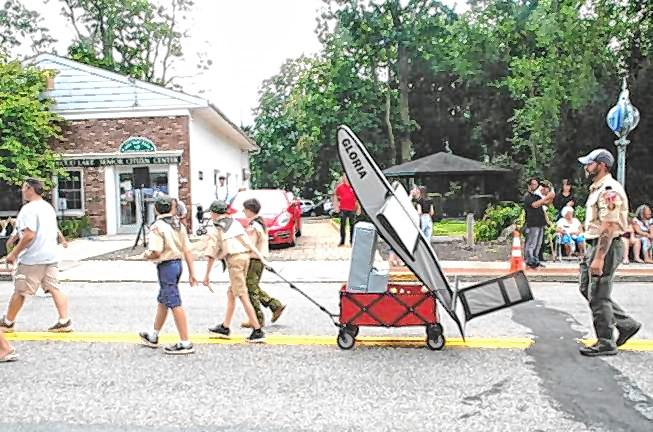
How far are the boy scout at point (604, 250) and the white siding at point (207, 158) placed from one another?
53.1 ft

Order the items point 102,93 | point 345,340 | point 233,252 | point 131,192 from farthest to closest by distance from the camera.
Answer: point 102,93
point 131,192
point 233,252
point 345,340

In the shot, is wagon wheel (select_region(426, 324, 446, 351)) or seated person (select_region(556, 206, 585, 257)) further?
seated person (select_region(556, 206, 585, 257))

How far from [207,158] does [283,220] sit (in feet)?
27.2

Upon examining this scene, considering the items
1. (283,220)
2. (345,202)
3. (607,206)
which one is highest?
(345,202)

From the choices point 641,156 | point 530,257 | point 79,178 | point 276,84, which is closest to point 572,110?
point 641,156

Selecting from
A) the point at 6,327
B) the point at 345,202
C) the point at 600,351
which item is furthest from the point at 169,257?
the point at 345,202

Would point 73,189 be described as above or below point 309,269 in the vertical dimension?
above

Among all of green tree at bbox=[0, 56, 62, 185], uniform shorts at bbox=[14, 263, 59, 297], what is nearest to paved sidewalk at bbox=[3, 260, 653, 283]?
uniform shorts at bbox=[14, 263, 59, 297]

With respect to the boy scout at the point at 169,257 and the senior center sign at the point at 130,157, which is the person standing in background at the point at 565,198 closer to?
the boy scout at the point at 169,257

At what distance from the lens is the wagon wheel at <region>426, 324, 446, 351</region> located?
20.6 feet

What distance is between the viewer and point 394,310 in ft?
20.4

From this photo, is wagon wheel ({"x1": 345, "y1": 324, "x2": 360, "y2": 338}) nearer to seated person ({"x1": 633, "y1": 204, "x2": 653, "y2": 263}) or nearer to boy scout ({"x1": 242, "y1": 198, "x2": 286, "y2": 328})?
boy scout ({"x1": 242, "y1": 198, "x2": 286, "y2": 328})

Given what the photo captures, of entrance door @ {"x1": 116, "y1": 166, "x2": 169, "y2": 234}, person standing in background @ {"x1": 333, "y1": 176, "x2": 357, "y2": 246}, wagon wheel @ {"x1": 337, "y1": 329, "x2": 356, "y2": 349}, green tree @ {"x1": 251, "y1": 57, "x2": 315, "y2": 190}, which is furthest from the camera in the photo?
green tree @ {"x1": 251, "y1": 57, "x2": 315, "y2": 190}

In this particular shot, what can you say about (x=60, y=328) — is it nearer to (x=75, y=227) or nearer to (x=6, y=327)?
(x=6, y=327)
